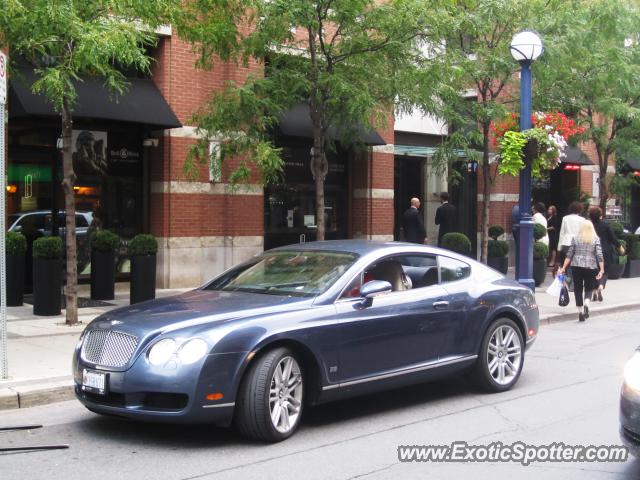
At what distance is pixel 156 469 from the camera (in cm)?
559

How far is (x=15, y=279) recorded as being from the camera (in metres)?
12.7

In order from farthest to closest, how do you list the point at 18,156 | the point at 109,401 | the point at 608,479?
the point at 18,156 < the point at 109,401 < the point at 608,479

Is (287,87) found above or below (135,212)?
above

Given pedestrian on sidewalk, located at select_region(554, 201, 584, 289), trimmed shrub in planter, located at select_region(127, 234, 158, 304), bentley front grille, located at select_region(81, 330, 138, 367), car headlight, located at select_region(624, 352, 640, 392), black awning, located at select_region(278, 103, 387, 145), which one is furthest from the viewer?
black awning, located at select_region(278, 103, 387, 145)

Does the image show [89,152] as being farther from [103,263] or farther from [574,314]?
[574,314]

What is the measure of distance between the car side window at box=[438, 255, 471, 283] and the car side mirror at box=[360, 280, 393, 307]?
1.16 meters

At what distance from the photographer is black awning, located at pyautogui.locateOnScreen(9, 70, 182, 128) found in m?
12.9

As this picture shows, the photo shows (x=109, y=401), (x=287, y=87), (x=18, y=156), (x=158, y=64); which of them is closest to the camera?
(x=109, y=401)

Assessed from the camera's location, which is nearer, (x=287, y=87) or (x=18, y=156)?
(x=287, y=87)

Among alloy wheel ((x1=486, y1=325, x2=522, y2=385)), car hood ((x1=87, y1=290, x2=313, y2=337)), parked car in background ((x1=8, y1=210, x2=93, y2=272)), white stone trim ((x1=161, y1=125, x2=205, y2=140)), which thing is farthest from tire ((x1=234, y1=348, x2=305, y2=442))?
white stone trim ((x1=161, y1=125, x2=205, y2=140))

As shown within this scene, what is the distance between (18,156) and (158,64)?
3123 mm

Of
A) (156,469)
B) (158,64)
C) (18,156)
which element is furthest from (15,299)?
(156,469)

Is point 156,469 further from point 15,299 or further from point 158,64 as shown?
point 158,64

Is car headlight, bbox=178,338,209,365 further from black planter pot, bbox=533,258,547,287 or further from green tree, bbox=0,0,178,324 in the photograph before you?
A: black planter pot, bbox=533,258,547,287
